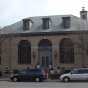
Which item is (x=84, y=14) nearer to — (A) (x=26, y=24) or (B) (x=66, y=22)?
(B) (x=66, y=22)

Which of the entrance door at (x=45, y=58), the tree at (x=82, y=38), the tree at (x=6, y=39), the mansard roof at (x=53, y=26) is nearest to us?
the tree at (x=82, y=38)

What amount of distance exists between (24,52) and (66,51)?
7612 mm

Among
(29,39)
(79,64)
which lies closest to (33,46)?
(29,39)

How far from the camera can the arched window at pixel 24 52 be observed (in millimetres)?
41306

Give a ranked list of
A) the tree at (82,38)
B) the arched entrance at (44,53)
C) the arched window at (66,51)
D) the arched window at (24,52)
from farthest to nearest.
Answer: the arched window at (24,52) < the arched entrance at (44,53) < the arched window at (66,51) < the tree at (82,38)

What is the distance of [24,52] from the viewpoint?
136 ft

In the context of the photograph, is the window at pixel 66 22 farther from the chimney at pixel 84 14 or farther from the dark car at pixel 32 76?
the dark car at pixel 32 76

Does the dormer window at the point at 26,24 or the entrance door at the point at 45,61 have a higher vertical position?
the dormer window at the point at 26,24

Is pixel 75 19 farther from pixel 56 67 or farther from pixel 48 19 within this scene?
pixel 56 67

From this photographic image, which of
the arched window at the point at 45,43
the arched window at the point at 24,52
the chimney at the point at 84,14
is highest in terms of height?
the chimney at the point at 84,14

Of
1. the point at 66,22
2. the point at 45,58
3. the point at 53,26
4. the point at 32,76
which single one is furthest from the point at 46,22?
the point at 32,76

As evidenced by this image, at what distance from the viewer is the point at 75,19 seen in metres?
42.2

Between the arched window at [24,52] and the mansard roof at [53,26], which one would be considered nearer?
the mansard roof at [53,26]

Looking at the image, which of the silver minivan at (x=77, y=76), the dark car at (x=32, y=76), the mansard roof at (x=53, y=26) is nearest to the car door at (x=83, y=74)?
the silver minivan at (x=77, y=76)
